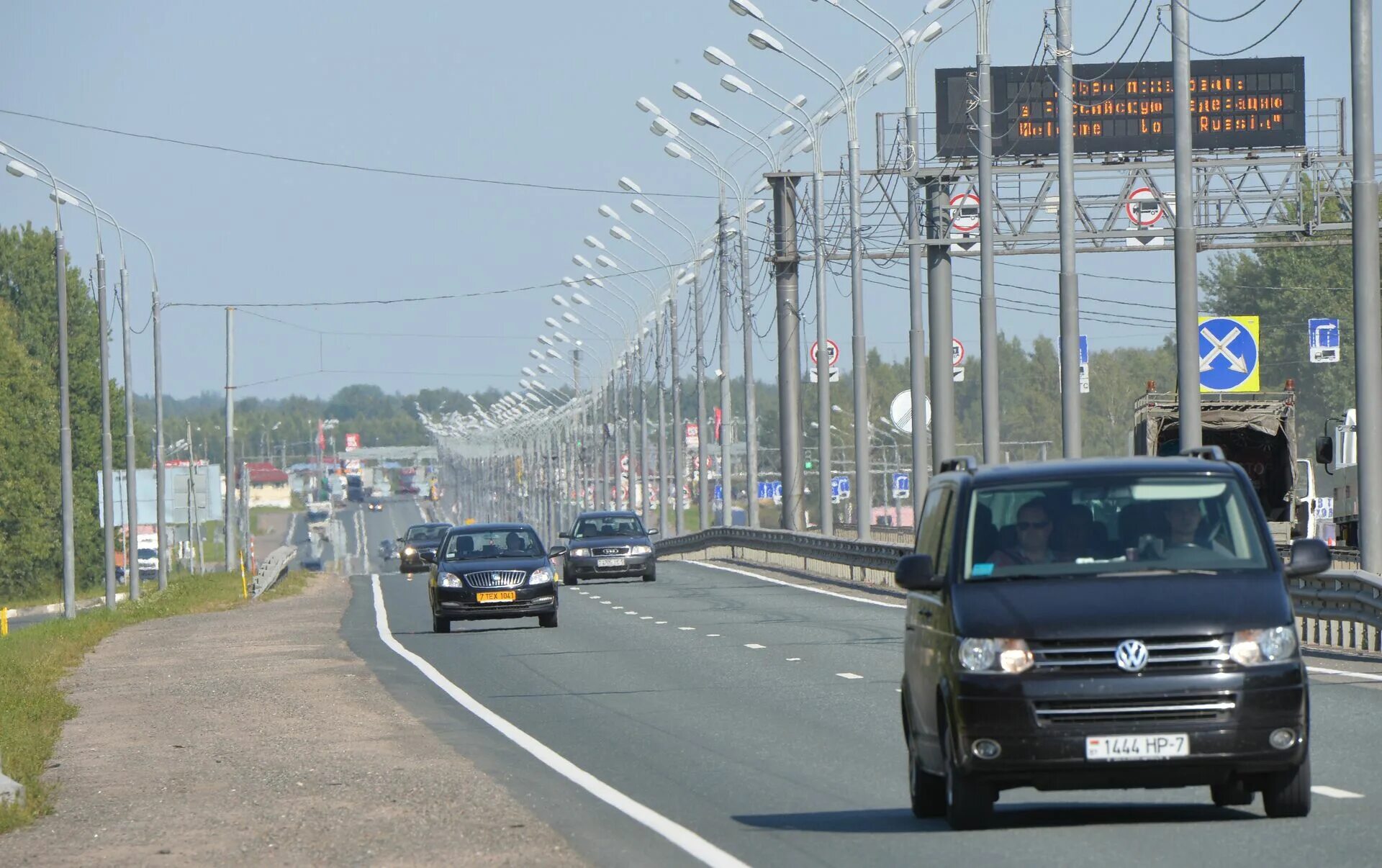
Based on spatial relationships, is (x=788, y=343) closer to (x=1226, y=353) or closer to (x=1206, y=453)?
(x=1226, y=353)

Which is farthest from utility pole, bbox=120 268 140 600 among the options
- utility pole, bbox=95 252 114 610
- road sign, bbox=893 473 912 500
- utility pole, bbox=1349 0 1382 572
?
road sign, bbox=893 473 912 500

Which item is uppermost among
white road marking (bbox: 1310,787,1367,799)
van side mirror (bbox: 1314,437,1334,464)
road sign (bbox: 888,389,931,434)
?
road sign (bbox: 888,389,931,434)

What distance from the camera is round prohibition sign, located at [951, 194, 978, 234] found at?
53969 millimetres

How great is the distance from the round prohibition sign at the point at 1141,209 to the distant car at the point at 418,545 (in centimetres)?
1692

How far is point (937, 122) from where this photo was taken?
50.8 m

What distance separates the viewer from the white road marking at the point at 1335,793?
11.7 metres

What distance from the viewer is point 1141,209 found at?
53000mm

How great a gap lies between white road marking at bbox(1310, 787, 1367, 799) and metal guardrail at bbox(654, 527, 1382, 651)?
4.91 feet

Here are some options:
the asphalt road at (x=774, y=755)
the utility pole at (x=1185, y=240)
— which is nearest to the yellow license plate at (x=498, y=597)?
the asphalt road at (x=774, y=755)

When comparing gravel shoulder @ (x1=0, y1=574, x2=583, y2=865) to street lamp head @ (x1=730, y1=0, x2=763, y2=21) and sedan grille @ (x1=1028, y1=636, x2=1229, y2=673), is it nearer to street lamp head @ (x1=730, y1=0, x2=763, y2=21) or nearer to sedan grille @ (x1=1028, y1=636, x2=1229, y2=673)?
sedan grille @ (x1=1028, y1=636, x2=1229, y2=673)

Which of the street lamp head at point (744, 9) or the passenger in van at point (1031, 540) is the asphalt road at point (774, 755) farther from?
the street lamp head at point (744, 9)

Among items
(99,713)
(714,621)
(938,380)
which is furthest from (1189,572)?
(938,380)

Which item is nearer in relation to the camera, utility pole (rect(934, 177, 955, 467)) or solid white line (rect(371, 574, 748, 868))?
solid white line (rect(371, 574, 748, 868))

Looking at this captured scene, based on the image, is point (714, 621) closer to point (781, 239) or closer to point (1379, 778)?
point (1379, 778)
